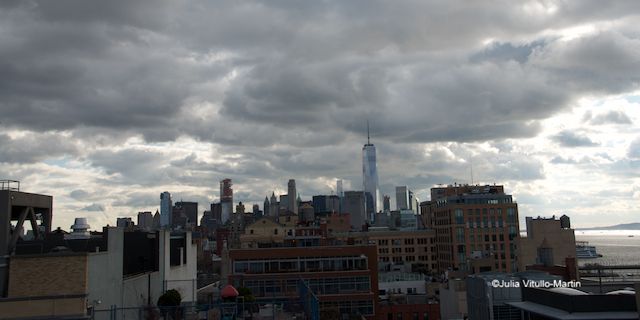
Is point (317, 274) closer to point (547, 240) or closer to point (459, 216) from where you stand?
point (547, 240)

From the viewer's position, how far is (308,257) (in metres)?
77.9

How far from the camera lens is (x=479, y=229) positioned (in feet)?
456

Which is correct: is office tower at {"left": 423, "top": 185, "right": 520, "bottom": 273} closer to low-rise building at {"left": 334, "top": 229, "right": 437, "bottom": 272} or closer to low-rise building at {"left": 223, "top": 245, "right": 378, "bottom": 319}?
low-rise building at {"left": 334, "top": 229, "right": 437, "bottom": 272}

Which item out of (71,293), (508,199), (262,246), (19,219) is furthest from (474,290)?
(508,199)

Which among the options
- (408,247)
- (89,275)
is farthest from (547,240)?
(89,275)

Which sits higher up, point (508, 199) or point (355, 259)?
point (508, 199)

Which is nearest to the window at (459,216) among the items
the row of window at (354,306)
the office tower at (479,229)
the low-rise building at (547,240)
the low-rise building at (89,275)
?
the office tower at (479,229)

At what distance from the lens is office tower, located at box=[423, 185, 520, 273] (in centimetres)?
13550

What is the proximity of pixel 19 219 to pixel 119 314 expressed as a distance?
868cm

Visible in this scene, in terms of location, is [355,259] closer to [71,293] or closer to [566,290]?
[566,290]

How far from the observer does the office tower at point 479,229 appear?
445ft

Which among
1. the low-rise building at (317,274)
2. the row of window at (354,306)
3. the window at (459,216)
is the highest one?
the window at (459,216)

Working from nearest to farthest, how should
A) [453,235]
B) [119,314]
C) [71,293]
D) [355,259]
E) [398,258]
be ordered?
[71,293] < [119,314] < [355,259] < [453,235] < [398,258]

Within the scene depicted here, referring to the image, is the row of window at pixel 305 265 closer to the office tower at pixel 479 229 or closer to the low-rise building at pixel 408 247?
the office tower at pixel 479 229
